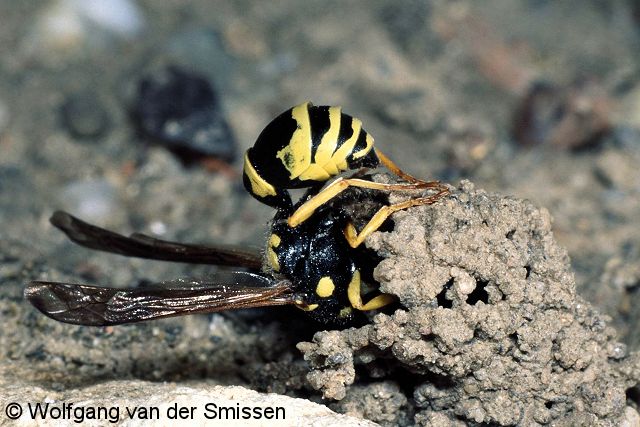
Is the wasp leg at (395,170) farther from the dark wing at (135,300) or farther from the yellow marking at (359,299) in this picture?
the dark wing at (135,300)

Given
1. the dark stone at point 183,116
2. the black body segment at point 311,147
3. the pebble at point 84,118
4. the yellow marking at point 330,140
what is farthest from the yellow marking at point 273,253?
the pebble at point 84,118

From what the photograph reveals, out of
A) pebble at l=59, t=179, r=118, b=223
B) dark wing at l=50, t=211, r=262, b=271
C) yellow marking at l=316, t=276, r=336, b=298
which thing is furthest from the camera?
pebble at l=59, t=179, r=118, b=223

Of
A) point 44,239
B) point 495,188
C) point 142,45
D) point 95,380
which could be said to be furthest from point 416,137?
point 95,380

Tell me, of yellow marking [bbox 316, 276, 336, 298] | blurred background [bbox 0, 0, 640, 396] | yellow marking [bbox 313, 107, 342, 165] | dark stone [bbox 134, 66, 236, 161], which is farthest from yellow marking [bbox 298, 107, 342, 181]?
dark stone [bbox 134, 66, 236, 161]

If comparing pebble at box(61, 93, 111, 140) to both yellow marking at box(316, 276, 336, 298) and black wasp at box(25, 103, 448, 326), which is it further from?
yellow marking at box(316, 276, 336, 298)

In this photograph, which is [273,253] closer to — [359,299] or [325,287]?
[325,287]

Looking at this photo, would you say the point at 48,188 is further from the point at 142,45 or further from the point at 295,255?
the point at 295,255

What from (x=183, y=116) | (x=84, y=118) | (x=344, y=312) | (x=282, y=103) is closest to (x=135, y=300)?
(x=344, y=312)

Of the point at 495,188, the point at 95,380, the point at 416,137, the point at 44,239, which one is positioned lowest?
the point at 95,380
